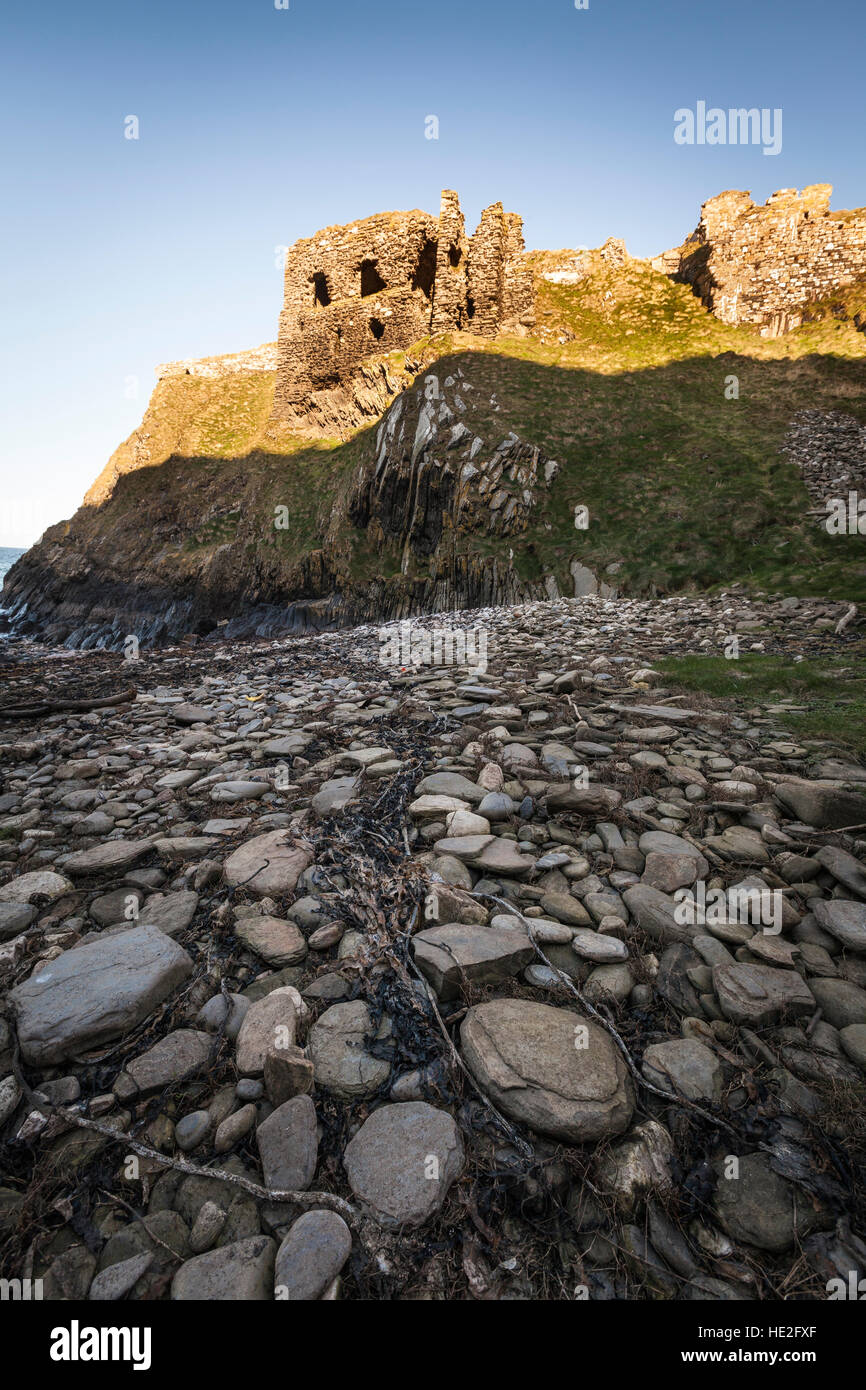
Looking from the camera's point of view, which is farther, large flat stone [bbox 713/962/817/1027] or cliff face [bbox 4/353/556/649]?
cliff face [bbox 4/353/556/649]

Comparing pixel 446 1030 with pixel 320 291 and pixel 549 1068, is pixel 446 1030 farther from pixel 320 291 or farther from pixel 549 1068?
pixel 320 291

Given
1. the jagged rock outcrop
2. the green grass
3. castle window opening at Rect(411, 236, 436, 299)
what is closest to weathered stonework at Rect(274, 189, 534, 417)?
castle window opening at Rect(411, 236, 436, 299)

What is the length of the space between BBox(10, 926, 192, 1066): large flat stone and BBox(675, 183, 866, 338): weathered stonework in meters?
37.5

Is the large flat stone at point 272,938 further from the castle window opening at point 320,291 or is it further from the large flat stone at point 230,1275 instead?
the castle window opening at point 320,291

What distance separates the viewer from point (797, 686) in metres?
6.89

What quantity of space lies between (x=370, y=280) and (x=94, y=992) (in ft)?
135

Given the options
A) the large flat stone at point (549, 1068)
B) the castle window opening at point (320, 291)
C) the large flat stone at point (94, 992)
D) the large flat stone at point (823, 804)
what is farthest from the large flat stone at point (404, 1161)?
the castle window opening at point (320, 291)

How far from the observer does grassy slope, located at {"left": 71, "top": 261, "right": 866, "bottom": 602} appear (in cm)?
1653

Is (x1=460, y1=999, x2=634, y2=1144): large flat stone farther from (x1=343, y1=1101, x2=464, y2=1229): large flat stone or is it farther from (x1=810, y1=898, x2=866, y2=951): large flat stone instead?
(x1=810, y1=898, x2=866, y2=951): large flat stone

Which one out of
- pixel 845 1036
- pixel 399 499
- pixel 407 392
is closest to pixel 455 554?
pixel 399 499

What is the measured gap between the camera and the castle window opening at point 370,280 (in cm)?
3172

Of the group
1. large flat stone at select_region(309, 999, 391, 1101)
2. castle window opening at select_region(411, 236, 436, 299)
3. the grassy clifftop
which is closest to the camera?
large flat stone at select_region(309, 999, 391, 1101)

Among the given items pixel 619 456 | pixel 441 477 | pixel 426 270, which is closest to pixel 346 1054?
pixel 441 477

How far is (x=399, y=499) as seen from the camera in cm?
2227
